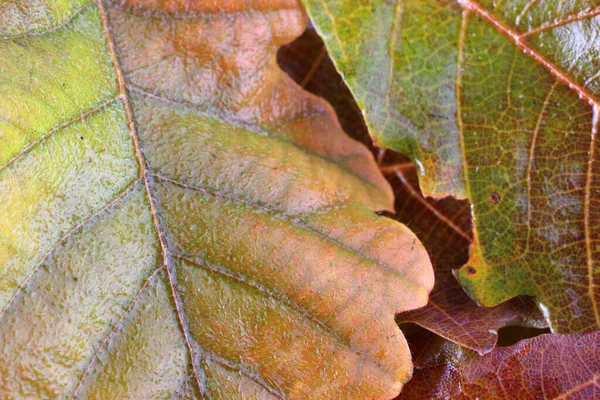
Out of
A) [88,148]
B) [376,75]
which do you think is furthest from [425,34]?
[88,148]

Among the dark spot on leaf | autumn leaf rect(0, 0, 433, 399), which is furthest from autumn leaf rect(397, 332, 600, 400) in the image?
the dark spot on leaf

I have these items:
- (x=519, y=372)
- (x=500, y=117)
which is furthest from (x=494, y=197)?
(x=519, y=372)

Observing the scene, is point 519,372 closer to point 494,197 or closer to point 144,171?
point 494,197

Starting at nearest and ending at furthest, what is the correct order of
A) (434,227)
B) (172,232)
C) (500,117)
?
(172,232), (500,117), (434,227)

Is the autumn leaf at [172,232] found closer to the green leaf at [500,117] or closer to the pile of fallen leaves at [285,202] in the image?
the pile of fallen leaves at [285,202]

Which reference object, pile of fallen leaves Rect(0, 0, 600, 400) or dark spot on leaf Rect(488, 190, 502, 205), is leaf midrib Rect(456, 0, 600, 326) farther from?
dark spot on leaf Rect(488, 190, 502, 205)
